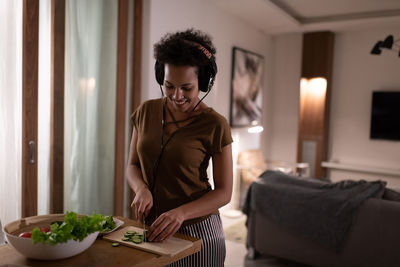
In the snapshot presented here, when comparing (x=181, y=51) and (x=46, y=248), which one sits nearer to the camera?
(x=46, y=248)

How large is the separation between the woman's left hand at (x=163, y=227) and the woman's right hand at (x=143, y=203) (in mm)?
107

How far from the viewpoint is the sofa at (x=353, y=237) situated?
8.81 ft

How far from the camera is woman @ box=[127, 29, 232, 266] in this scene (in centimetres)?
129

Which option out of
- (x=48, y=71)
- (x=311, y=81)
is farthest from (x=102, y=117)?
(x=311, y=81)

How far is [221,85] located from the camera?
4.53m

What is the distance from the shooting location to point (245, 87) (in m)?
5.02

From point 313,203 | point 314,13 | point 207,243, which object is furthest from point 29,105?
point 314,13

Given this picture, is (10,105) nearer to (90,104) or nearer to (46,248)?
(90,104)

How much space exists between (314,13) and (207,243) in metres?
4.26

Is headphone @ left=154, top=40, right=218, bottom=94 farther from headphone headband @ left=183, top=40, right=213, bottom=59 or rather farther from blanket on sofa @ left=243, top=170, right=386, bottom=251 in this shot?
blanket on sofa @ left=243, top=170, right=386, bottom=251

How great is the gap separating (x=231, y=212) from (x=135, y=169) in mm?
3505

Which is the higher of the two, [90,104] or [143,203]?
[90,104]

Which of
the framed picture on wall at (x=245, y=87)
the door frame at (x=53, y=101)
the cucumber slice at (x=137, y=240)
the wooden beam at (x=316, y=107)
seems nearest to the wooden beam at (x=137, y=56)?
the door frame at (x=53, y=101)

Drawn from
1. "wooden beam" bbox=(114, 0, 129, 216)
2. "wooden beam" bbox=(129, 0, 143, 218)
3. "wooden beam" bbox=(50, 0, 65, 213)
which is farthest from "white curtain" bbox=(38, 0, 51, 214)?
"wooden beam" bbox=(129, 0, 143, 218)
